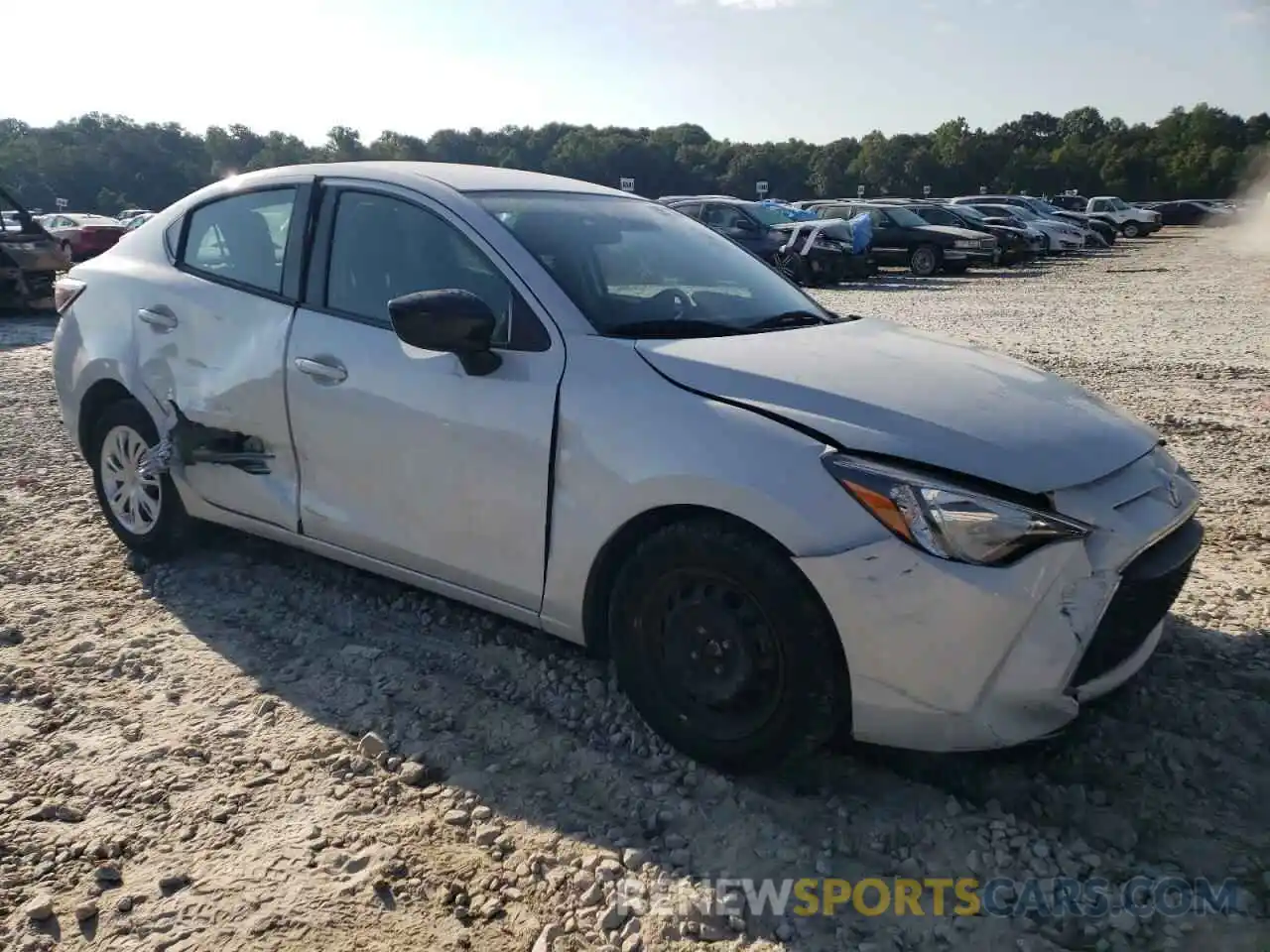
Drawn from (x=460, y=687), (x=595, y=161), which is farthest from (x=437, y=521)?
(x=595, y=161)

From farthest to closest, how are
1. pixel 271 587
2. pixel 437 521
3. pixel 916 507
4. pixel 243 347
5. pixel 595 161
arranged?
pixel 595 161 < pixel 271 587 < pixel 243 347 < pixel 437 521 < pixel 916 507

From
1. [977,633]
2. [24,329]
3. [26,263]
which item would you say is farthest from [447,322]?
[26,263]

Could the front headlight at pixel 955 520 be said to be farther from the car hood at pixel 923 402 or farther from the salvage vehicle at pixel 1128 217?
the salvage vehicle at pixel 1128 217

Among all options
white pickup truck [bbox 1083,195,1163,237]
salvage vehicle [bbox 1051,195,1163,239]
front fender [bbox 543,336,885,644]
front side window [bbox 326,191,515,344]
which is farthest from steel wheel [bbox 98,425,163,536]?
white pickup truck [bbox 1083,195,1163,237]

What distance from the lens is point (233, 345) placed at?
3973 mm

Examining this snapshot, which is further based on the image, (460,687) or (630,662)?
(460,687)

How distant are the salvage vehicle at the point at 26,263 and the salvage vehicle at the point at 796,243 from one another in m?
11.1

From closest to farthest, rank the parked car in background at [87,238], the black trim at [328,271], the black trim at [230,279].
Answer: the black trim at [328,271] → the black trim at [230,279] → the parked car in background at [87,238]

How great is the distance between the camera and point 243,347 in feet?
12.9

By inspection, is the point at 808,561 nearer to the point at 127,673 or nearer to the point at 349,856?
the point at 349,856

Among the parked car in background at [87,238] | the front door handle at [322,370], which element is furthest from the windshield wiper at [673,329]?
the parked car in background at [87,238]

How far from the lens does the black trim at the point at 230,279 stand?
3.92 metres

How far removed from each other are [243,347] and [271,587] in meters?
1.06

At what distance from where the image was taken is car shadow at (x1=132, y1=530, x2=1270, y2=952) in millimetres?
2684
